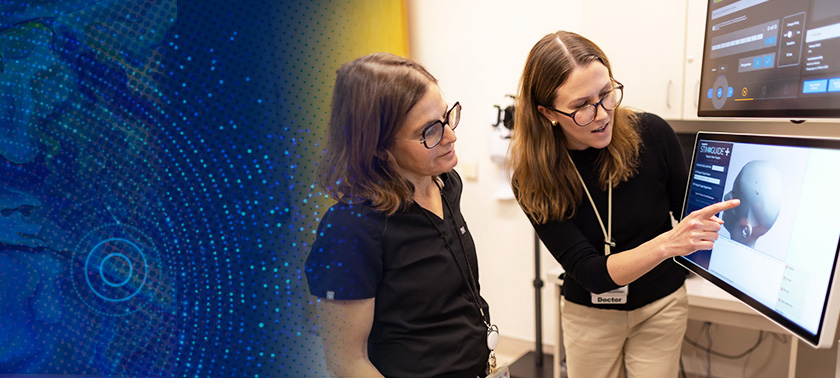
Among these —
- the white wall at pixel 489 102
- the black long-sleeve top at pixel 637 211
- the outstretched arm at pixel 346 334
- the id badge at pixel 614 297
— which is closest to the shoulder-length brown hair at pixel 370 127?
the outstretched arm at pixel 346 334

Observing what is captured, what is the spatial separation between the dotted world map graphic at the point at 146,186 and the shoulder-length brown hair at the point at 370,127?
0.23ft

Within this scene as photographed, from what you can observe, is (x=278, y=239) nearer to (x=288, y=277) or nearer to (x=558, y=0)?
(x=288, y=277)

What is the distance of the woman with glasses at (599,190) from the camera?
1193mm

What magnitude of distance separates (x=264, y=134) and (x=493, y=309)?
9.32 feet

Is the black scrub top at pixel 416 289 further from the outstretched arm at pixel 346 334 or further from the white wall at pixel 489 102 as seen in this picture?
the white wall at pixel 489 102

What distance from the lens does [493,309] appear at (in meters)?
3.15

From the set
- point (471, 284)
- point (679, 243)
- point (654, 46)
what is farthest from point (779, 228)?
point (654, 46)

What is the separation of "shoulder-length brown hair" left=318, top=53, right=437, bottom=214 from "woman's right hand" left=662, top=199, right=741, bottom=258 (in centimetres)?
47

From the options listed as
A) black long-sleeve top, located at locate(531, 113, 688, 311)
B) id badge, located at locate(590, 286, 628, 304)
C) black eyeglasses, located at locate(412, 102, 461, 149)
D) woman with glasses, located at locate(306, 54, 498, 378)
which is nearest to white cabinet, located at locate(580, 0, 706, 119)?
black long-sleeve top, located at locate(531, 113, 688, 311)

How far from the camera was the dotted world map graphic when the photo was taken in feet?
1.13

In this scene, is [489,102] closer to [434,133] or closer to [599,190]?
[599,190]

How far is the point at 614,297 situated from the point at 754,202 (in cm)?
52
